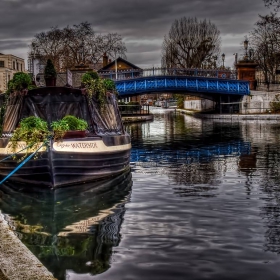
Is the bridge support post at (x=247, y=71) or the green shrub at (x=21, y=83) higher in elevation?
the bridge support post at (x=247, y=71)

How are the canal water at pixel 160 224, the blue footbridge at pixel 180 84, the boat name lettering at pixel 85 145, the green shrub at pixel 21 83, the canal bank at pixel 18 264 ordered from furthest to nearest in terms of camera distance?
the blue footbridge at pixel 180 84 < the green shrub at pixel 21 83 < the boat name lettering at pixel 85 145 < the canal water at pixel 160 224 < the canal bank at pixel 18 264

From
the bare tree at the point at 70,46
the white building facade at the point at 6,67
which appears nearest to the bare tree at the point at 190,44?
the bare tree at the point at 70,46

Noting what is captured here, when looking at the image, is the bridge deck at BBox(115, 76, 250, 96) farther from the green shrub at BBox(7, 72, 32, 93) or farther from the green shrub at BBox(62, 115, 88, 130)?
the green shrub at BBox(62, 115, 88, 130)

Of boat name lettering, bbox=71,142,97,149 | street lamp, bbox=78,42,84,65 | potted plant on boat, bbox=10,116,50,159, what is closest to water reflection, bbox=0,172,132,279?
boat name lettering, bbox=71,142,97,149

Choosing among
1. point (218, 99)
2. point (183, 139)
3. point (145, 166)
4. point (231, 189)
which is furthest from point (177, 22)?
point (231, 189)

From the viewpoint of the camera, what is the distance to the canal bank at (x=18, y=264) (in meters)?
6.25

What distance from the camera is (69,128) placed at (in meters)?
14.6

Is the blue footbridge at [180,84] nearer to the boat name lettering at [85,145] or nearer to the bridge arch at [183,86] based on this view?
the bridge arch at [183,86]

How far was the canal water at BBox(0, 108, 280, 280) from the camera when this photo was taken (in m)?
7.97

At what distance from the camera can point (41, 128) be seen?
14.0 m

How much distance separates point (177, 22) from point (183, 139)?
56052 mm

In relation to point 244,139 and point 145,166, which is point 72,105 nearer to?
point 145,166

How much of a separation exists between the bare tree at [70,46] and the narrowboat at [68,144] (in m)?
54.7

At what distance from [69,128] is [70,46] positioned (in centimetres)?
6145
